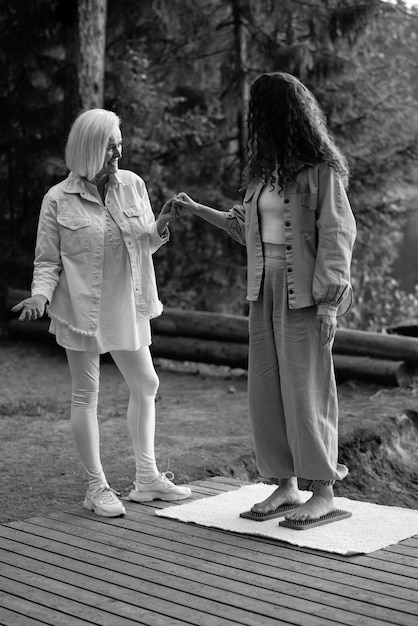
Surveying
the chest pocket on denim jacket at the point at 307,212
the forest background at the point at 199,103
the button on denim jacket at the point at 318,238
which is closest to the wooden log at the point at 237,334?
the forest background at the point at 199,103

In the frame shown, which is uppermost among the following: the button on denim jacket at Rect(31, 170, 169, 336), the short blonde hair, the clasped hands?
the short blonde hair

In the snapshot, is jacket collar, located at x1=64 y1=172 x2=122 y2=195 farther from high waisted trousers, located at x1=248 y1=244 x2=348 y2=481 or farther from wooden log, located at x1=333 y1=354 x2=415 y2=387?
A: wooden log, located at x1=333 y1=354 x2=415 y2=387

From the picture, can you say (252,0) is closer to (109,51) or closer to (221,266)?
(109,51)

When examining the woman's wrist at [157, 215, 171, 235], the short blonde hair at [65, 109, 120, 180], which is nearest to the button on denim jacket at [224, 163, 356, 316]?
the woman's wrist at [157, 215, 171, 235]

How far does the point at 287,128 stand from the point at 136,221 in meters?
0.98

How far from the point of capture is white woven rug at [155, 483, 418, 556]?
4258mm

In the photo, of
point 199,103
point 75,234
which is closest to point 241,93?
point 199,103

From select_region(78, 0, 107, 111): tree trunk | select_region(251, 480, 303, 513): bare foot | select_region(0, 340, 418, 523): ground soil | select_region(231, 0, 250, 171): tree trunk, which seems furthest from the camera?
select_region(231, 0, 250, 171): tree trunk

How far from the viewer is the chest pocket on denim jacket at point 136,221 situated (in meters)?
4.96

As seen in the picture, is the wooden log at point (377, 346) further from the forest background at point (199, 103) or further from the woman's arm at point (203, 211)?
the woman's arm at point (203, 211)

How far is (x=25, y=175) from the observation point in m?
12.9

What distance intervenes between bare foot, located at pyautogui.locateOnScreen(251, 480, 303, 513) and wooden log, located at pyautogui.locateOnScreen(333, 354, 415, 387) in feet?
14.8

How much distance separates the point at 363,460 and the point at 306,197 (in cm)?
285

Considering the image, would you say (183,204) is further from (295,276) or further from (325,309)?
(325,309)
